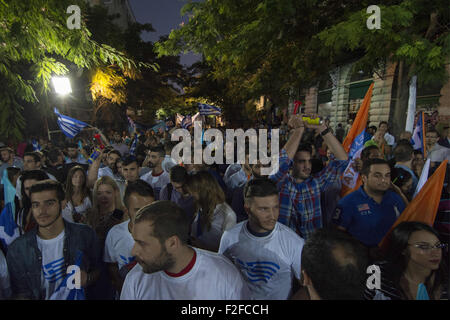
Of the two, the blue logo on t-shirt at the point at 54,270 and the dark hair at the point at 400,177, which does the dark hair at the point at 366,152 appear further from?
the blue logo on t-shirt at the point at 54,270

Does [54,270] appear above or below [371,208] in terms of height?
below

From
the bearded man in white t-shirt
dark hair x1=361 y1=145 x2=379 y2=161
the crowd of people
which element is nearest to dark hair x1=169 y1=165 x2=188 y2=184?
the crowd of people

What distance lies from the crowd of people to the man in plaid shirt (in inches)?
0.5

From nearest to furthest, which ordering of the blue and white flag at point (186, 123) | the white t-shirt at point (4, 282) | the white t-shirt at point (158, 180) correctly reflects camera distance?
the white t-shirt at point (4, 282)
the white t-shirt at point (158, 180)
the blue and white flag at point (186, 123)

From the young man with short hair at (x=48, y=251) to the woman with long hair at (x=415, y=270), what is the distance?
2.58 metres

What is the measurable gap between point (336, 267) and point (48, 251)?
8.40ft

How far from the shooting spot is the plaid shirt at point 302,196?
3193 mm

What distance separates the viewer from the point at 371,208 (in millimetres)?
3047

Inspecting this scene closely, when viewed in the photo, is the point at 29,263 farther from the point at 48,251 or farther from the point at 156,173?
the point at 156,173

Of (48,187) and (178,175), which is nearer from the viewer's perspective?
(48,187)

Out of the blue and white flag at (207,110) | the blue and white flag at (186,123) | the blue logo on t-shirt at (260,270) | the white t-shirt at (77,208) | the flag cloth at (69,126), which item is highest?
the blue and white flag at (207,110)

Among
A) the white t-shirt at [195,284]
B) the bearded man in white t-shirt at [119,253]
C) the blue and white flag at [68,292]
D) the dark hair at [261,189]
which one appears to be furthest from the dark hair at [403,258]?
the blue and white flag at [68,292]

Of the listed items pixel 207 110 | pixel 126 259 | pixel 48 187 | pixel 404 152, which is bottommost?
pixel 126 259

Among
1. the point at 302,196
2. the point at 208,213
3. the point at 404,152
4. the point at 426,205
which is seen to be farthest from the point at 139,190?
the point at 404,152
